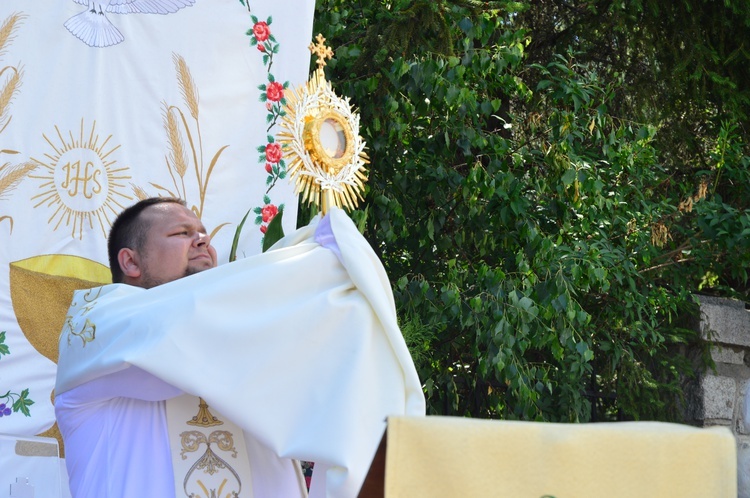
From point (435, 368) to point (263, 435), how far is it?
3066 mm

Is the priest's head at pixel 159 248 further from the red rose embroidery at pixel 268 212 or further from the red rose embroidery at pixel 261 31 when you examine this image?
the red rose embroidery at pixel 261 31

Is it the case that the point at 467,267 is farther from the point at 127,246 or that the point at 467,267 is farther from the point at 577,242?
the point at 127,246

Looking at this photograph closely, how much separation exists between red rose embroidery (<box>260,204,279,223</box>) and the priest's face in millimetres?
805

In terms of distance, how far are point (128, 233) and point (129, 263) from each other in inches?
4.5

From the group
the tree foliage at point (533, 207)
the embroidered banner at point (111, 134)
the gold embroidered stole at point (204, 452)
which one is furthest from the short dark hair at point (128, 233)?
the tree foliage at point (533, 207)

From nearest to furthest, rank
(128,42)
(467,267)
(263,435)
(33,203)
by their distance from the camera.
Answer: (263,435) < (33,203) < (128,42) < (467,267)

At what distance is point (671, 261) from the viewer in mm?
6012

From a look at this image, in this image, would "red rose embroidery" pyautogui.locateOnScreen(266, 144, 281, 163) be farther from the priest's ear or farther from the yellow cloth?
the yellow cloth

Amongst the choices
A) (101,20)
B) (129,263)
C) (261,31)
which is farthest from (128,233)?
(261,31)

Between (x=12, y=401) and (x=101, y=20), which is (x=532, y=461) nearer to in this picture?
(x=12, y=401)

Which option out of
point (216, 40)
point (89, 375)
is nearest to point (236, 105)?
point (216, 40)

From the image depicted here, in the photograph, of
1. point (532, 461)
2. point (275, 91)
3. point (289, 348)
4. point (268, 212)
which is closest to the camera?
point (532, 461)

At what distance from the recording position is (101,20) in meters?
3.52

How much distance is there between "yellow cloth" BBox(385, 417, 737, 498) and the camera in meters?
1.29
